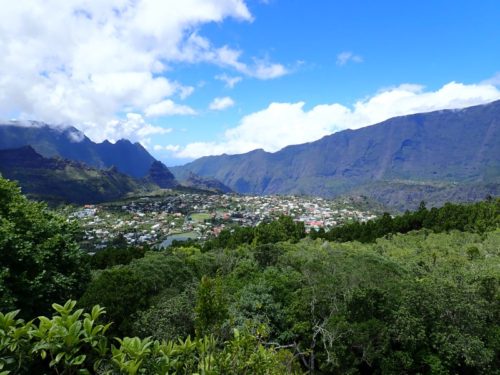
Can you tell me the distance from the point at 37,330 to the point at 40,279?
11.2 metres

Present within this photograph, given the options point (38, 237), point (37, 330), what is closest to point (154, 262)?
point (38, 237)

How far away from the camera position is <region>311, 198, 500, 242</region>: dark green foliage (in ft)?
167

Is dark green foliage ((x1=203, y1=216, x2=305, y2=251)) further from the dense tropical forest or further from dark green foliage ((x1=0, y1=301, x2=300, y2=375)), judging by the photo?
dark green foliage ((x1=0, y1=301, x2=300, y2=375))

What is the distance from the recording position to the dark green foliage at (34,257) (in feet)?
37.6

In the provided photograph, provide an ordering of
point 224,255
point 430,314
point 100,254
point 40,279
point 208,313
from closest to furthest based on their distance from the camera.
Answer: point 208,313 < point 40,279 < point 430,314 < point 224,255 < point 100,254

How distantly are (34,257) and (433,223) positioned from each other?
5495 centimetres

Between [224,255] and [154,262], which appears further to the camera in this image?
[224,255]

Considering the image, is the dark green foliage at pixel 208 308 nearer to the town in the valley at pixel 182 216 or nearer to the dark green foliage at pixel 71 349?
the dark green foliage at pixel 71 349

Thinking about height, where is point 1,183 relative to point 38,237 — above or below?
above

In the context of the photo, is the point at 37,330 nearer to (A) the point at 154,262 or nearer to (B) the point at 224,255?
(A) the point at 154,262

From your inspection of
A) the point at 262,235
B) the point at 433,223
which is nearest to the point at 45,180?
the point at 262,235

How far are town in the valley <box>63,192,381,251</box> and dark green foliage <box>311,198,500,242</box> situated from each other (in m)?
36.2

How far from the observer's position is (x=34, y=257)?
1198 centimetres

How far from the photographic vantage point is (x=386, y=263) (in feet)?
77.8
